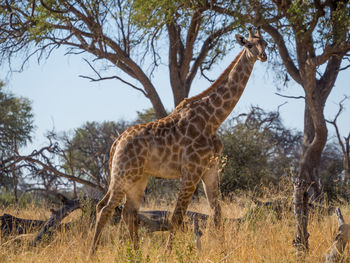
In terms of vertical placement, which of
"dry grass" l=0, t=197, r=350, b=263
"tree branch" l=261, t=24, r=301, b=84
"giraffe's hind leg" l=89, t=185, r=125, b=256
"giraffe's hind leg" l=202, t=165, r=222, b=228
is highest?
"tree branch" l=261, t=24, r=301, b=84

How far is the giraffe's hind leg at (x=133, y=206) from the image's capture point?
5.89 meters

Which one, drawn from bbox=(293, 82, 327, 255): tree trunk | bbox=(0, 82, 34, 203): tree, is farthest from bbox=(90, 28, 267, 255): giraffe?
bbox=(0, 82, 34, 203): tree

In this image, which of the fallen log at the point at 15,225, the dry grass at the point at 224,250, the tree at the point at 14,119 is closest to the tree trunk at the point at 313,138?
the dry grass at the point at 224,250

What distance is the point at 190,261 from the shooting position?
14.0 feet

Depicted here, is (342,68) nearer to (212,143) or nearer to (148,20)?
(148,20)

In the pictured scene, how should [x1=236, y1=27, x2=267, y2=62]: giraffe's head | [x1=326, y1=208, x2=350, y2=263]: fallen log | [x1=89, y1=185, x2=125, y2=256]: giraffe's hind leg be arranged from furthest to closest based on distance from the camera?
[x1=236, y1=27, x2=267, y2=62]: giraffe's head → [x1=89, y1=185, x2=125, y2=256]: giraffe's hind leg → [x1=326, y1=208, x2=350, y2=263]: fallen log

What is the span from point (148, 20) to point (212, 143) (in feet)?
23.4

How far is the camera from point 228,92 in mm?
6223

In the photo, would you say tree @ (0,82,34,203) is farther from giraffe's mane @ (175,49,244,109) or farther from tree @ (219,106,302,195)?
giraffe's mane @ (175,49,244,109)

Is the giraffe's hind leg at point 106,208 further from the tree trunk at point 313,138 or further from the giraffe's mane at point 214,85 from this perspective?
the tree trunk at point 313,138

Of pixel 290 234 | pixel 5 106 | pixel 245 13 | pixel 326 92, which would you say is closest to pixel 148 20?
pixel 245 13

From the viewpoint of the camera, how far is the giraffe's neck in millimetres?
6090

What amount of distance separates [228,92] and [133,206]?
7.02 ft

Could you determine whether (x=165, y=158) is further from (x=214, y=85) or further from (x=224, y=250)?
(x=224, y=250)
